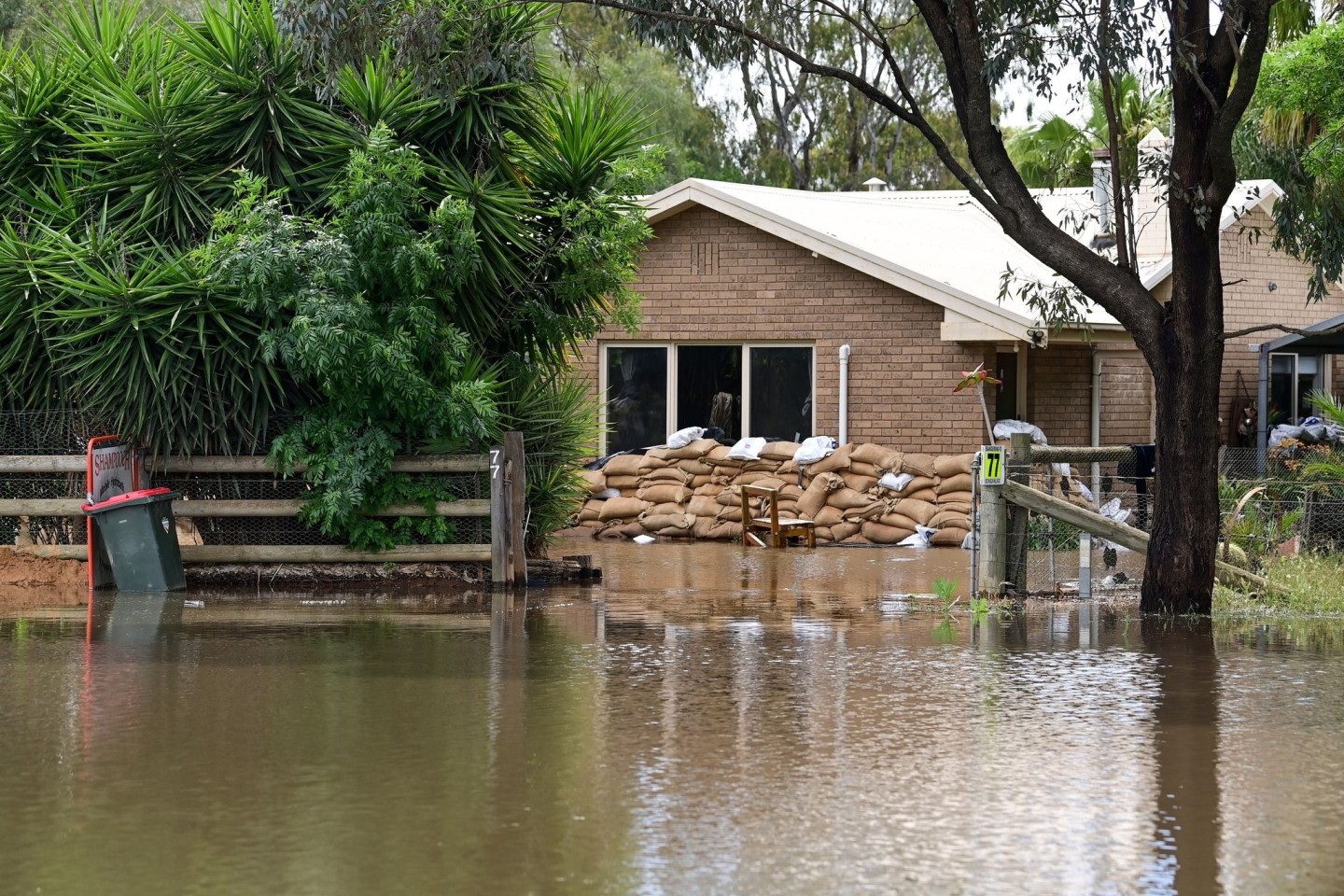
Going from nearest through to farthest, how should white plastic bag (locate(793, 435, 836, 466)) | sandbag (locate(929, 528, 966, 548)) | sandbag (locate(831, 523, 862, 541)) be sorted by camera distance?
sandbag (locate(929, 528, 966, 548))
sandbag (locate(831, 523, 862, 541))
white plastic bag (locate(793, 435, 836, 466))

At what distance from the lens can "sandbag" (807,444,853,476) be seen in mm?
21281

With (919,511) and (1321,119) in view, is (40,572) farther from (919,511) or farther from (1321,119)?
(1321,119)

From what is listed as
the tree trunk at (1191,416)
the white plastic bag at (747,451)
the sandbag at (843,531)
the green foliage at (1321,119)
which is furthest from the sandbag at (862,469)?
the tree trunk at (1191,416)

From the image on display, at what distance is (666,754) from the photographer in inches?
308

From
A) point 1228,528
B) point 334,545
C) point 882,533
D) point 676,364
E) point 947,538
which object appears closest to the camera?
point 1228,528

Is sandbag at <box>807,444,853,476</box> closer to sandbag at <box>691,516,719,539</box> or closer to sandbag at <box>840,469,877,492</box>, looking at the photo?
sandbag at <box>840,469,877,492</box>

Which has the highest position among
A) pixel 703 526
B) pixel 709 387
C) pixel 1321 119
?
pixel 1321 119

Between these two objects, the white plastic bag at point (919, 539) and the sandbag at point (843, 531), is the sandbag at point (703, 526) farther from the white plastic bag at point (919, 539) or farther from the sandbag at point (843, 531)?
the white plastic bag at point (919, 539)

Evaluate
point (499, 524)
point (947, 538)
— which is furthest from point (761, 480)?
point (499, 524)

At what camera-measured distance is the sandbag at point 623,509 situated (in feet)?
72.3

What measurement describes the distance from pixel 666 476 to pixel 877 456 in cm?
271

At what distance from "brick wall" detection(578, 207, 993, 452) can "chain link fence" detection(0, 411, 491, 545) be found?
7937 mm

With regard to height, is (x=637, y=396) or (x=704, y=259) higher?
(x=704, y=259)

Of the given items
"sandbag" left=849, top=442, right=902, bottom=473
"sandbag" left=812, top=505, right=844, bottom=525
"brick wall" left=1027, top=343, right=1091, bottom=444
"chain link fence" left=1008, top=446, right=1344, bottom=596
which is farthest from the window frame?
"chain link fence" left=1008, top=446, right=1344, bottom=596
